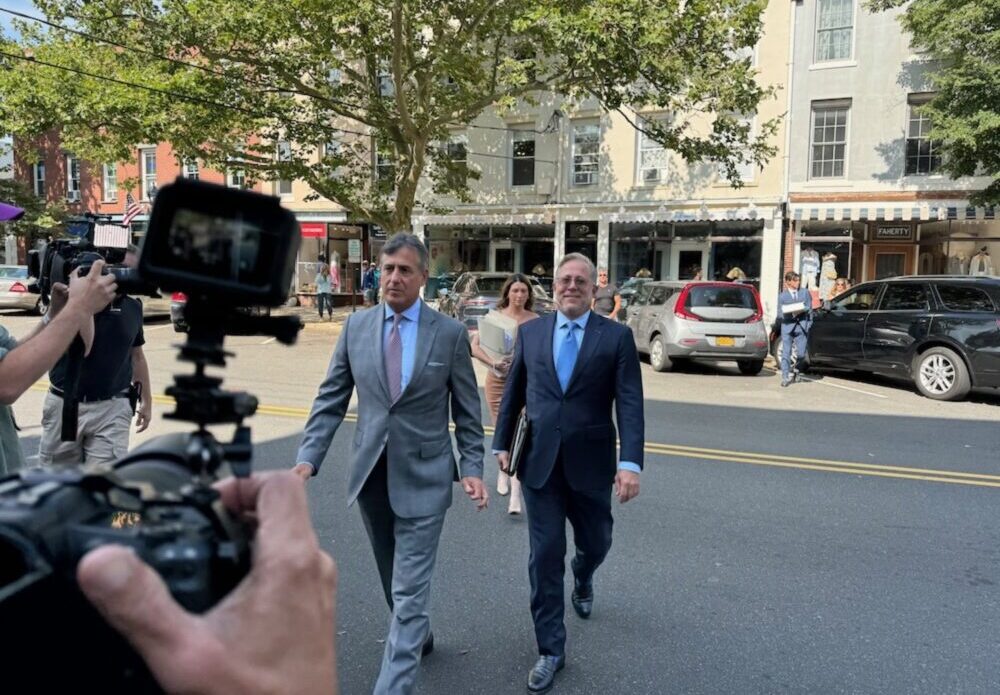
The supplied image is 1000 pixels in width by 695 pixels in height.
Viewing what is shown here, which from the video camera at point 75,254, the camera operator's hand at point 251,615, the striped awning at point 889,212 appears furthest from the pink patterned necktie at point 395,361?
the striped awning at point 889,212

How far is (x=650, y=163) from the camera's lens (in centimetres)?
2325

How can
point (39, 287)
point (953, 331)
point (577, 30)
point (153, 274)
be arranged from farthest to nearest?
point (577, 30) < point (953, 331) < point (39, 287) < point (153, 274)

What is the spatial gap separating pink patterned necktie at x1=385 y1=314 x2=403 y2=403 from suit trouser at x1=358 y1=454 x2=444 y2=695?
289mm

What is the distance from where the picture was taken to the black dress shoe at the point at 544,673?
3221 millimetres

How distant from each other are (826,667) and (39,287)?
4179 millimetres

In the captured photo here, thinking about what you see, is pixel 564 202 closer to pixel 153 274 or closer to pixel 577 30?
pixel 577 30

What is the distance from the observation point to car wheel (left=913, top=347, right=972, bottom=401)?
10.6m

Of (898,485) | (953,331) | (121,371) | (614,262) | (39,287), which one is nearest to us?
(39,287)

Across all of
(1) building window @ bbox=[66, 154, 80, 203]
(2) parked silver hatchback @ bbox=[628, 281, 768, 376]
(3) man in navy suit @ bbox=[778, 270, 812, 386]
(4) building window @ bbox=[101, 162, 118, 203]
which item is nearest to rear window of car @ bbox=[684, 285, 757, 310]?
(2) parked silver hatchback @ bbox=[628, 281, 768, 376]

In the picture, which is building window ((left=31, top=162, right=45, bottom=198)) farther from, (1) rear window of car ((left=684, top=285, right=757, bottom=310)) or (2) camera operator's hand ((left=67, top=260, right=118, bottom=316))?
(2) camera operator's hand ((left=67, top=260, right=118, bottom=316))

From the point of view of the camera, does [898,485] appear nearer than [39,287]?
No

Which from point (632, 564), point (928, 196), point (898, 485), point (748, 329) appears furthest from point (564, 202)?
point (632, 564)

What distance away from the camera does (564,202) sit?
24.6 m

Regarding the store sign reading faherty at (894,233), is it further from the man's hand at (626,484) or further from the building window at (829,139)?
the man's hand at (626,484)
